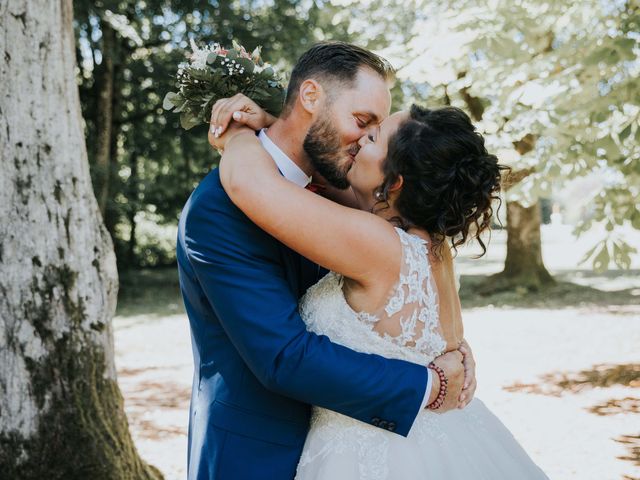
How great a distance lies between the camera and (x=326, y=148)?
9.09 ft

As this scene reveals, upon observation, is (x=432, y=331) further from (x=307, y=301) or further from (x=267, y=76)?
(x=267, y=76)

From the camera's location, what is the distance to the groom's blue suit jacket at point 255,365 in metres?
2.03

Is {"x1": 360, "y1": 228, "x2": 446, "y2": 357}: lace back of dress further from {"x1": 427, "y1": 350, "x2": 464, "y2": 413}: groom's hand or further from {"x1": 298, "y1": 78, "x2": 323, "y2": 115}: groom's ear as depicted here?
{"x1": 298, "y1": 78, "x2": 323, "y2": 115}: groom's ear

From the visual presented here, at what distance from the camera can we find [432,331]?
7.54ft

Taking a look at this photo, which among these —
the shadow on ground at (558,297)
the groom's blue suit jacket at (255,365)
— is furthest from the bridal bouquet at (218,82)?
the shadow on ground at (558,297)

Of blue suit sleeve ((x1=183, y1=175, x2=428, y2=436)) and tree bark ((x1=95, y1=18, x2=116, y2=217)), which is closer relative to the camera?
blue suit sleeve ((x1=183, y1=175, x2=428, y2=436))

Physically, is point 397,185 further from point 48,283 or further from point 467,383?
point 48,283

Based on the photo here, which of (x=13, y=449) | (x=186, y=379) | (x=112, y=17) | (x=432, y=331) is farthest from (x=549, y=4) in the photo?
(x=112, y=17)

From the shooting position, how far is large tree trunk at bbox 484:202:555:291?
54.3 feet

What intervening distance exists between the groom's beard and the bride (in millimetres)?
302

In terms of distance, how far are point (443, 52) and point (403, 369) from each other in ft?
19.0

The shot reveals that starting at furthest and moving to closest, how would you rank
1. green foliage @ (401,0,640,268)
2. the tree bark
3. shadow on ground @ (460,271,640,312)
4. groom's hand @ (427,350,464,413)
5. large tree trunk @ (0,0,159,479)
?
the tree bark, shadow on ground @ (460,271,640,312), green foliage @ (401,0,640,268), large tree trunk @ (0,0,159,479), groom's hand @ (427,350,464,413)

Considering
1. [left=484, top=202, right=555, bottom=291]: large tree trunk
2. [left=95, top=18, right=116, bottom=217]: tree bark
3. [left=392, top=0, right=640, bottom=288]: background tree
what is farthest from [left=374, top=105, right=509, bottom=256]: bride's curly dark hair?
[left=95, top=18, right=116, bottom=217]: tree bark

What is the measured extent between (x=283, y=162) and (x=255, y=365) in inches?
38.6
